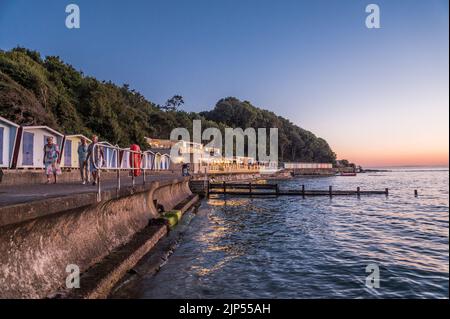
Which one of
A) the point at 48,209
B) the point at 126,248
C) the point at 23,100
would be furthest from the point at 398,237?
the point at 23,100

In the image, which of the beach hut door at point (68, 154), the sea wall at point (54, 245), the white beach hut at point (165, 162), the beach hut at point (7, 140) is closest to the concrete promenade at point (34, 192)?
the sea wall at point (54, 245)

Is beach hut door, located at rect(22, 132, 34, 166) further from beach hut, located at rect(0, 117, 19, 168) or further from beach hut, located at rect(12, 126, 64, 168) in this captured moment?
beach hut, located at rect(0, 117, 19, 168)

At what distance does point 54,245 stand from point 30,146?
14461 millimetres

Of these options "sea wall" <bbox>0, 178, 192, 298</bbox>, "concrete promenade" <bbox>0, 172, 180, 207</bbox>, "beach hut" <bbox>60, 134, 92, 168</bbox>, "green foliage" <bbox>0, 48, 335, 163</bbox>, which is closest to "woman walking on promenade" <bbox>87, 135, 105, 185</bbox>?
"concrete promenade" <bbox>0, 172, 180, 207</bbox>

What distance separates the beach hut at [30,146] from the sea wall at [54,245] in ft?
33.1

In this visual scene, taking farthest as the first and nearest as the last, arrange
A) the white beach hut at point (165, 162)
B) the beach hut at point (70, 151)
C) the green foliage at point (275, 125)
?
the green foliage at point (275, 125) → the white beach hut at point (165, 162) → the beach hut at point (70, 151)

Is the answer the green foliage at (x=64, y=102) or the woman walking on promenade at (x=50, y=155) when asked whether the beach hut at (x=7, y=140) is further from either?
the green foliage at (x=64, y=102)

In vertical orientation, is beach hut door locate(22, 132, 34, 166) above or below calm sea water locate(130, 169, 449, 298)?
above

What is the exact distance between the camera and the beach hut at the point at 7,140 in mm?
15953

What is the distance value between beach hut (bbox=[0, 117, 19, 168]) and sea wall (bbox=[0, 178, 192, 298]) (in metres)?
9.36

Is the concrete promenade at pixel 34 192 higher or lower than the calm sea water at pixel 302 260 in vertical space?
higher

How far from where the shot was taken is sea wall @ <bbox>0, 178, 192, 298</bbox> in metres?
4.74

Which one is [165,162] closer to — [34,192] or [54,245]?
[34,192]
